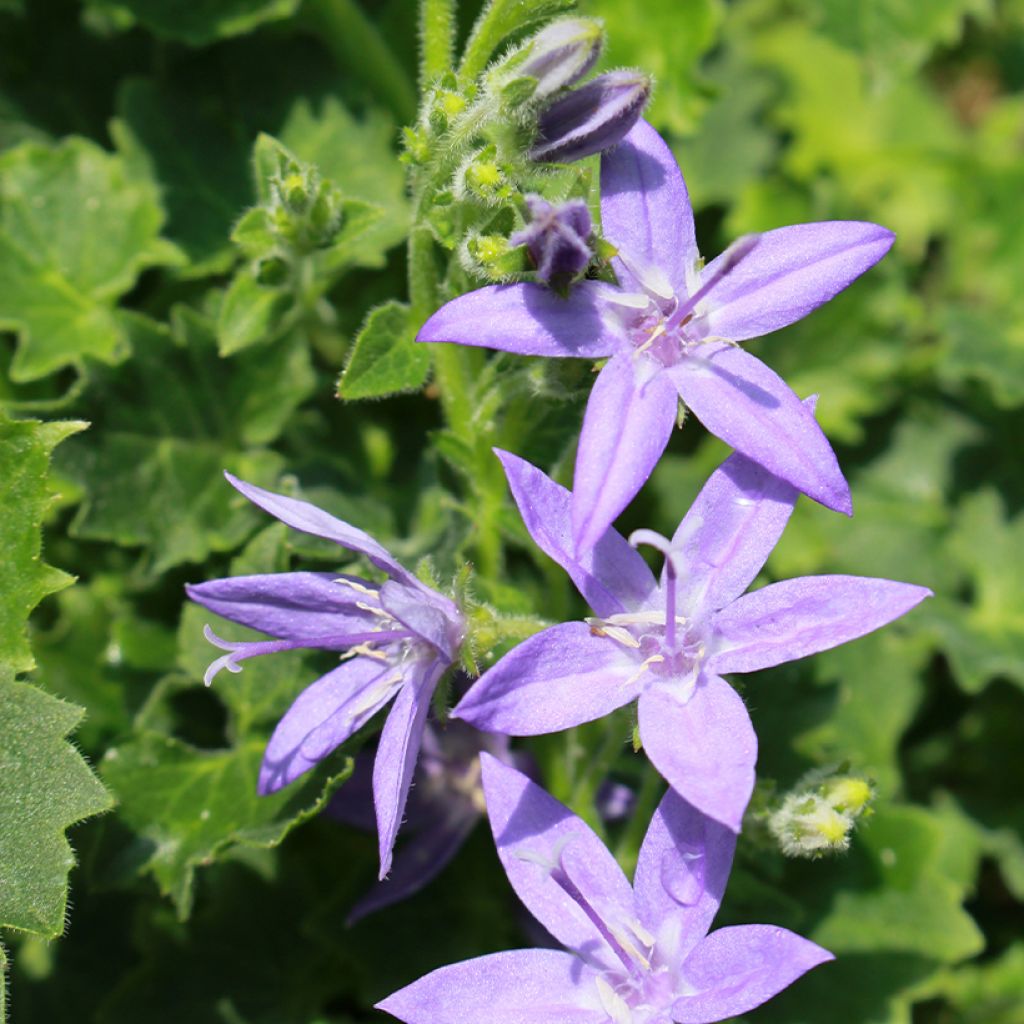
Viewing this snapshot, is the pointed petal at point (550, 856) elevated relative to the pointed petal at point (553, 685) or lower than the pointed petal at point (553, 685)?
lower

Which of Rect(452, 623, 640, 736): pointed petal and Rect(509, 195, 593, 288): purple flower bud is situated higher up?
Rect(509, 195, 593, 288): purple flower bud

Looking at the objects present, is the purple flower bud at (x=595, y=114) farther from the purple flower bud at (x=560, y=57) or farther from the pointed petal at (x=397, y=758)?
the pointed petal at (x=397, y=758)

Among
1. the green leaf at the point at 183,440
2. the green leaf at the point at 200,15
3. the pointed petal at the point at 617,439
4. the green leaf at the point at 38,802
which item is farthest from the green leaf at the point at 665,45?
the green leaf at the point at 38,802

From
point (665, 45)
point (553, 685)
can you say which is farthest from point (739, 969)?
point (665, 45)

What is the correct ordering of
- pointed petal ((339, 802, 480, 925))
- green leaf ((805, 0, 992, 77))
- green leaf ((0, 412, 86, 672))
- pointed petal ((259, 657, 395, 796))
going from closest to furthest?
pointed petal ((259, 657, 395, 796)), green leaf ((0, 412, 86, 672)), pointed petal ((339, 802, 480, 925)), green leaf ((805, 0, 992, 77))

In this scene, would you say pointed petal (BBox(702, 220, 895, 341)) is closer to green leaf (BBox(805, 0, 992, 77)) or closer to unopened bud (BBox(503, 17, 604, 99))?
unopened bud (BBox(503, 17, 604, 99))

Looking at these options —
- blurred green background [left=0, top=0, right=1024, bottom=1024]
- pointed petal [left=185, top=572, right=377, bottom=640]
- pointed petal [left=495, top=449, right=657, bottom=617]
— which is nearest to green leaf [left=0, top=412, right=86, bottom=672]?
blurred green background [left=0, top=0, right=1024, bottom=1024]
